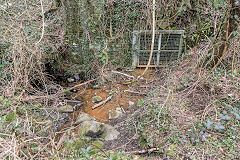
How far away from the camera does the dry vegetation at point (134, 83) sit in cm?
246

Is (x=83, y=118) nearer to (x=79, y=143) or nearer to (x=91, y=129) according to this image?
(x=91, y=129)

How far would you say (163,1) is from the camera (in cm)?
507

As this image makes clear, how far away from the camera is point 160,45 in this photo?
5.62 meters

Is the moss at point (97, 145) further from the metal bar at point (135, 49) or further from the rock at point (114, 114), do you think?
the metal bar at point (135, 49)

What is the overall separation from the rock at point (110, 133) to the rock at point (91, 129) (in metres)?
0.13

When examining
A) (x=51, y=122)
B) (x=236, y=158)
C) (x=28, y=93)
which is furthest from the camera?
(x=28, y=93)

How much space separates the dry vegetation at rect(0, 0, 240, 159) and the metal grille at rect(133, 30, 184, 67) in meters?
0.22

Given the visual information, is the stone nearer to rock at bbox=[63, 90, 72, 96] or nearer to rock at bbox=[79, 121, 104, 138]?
rock at bbox=[79, 121, 104, 138]

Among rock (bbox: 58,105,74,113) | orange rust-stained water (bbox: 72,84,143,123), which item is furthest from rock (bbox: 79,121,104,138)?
rock (bbox: 58,105,74,113)

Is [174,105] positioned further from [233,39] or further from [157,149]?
[233,39]

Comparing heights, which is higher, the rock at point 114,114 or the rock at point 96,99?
the rock at point 96,99

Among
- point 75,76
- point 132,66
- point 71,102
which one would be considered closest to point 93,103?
point 71,102

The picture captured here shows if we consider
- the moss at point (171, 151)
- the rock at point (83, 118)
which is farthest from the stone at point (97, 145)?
the moss at point (171, 151)

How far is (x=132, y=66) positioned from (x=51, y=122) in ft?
11.1
